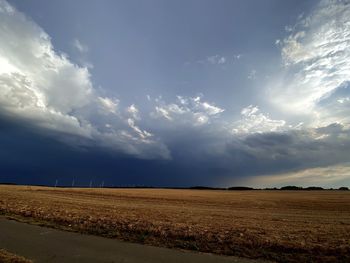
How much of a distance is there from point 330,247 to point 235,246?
3.92m

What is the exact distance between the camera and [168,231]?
13.2 m

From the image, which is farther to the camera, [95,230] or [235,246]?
[95,230]

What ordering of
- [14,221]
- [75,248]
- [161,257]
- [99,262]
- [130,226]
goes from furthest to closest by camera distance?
[14,221] → [130,226] → [75,248] → [161,257] → [99,262]

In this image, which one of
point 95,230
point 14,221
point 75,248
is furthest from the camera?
point 14,221

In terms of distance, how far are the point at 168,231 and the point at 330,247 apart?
23.0 feet

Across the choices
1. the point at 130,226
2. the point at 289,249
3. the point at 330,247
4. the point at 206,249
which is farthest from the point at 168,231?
the point at 330,247

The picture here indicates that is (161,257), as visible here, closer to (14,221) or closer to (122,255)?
(122,255)

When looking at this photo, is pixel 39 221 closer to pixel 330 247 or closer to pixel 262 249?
pixel 262 249

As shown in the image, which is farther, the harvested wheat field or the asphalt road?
the asphalt road

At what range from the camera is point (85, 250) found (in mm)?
9523

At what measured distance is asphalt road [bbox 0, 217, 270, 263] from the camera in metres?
8.64

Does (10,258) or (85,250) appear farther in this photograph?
(85,250)

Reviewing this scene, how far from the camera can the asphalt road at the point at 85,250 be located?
28.3ft

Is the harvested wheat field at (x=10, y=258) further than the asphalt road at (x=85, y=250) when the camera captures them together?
No
